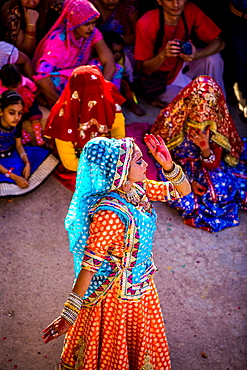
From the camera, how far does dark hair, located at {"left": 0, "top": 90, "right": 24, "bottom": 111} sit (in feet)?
14.1

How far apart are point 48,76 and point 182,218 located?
1934mm

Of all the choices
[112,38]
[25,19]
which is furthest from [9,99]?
[112,38]

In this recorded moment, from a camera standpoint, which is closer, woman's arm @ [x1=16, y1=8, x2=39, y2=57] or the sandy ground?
the sandy ground

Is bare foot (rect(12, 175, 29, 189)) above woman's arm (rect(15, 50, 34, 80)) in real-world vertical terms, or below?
below

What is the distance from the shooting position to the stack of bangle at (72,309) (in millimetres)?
2432

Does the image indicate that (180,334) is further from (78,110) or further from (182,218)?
(78,110)

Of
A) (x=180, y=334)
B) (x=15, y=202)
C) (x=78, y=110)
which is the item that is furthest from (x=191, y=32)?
(x=180, y=334)

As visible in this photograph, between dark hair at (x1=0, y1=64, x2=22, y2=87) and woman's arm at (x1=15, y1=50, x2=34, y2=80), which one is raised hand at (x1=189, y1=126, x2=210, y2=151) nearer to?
dark hair at (x1=0, y1=64, x2=22, y2=87)

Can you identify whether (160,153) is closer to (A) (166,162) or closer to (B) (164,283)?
(A) (166,162)

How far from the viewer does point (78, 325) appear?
292 cm

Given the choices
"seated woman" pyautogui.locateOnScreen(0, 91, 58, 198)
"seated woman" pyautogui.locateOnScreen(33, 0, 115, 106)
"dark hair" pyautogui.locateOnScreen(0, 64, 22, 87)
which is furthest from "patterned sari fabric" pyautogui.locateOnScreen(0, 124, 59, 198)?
"seated woman" pyautogui.locateOnScreen(33, 0, 115, 106)

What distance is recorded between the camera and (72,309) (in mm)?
2436

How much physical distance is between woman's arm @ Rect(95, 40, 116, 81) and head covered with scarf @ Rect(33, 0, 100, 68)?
107 millimetres

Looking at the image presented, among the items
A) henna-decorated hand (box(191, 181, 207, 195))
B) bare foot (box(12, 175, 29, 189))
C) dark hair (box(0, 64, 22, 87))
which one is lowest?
bare foot (box(12, 175, 29, 189))
